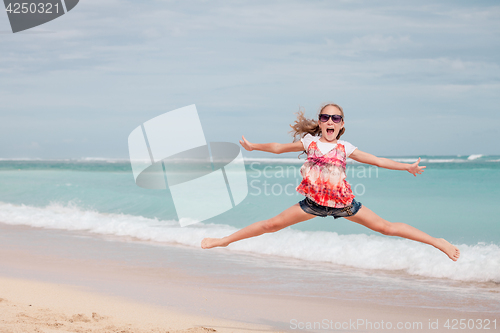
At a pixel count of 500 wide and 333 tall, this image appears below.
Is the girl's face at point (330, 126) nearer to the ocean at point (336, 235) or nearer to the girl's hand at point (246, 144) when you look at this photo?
the girl's hand at point (246, 144)

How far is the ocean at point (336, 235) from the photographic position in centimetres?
686

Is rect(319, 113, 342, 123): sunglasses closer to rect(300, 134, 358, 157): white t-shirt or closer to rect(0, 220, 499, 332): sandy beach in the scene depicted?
rect(300, 134, 358, 157): white t-shirt

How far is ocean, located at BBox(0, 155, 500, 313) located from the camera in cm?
686

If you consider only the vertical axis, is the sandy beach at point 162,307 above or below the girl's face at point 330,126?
below

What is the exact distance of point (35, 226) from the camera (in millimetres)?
12562

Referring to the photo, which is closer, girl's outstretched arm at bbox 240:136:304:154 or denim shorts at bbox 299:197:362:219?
denim shorts at bbox 299:197:362:219

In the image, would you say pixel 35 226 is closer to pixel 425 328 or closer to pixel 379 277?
pixel 379 277

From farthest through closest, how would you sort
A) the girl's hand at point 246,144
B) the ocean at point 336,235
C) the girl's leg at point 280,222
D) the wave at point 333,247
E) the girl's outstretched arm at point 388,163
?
the wave at point 333,247
the ocean at point 336,235
the girl's hand at point 246,144
the girl's leg at point 280,222
the girl's outstretched arm at point 388,163

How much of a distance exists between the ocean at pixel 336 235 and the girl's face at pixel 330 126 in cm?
275

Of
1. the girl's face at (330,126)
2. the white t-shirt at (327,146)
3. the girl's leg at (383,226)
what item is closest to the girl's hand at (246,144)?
the white t-shirt at (327,146)

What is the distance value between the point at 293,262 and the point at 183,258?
2146 mm

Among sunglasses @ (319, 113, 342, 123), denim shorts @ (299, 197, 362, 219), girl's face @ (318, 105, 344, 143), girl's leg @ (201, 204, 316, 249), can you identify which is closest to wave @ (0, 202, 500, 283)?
denim shorts @ (299, 197, 362, 219)

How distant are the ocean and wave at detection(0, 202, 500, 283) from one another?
0.02 metres

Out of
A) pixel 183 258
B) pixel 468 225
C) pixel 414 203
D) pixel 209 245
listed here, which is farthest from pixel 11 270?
pixel 414 203
